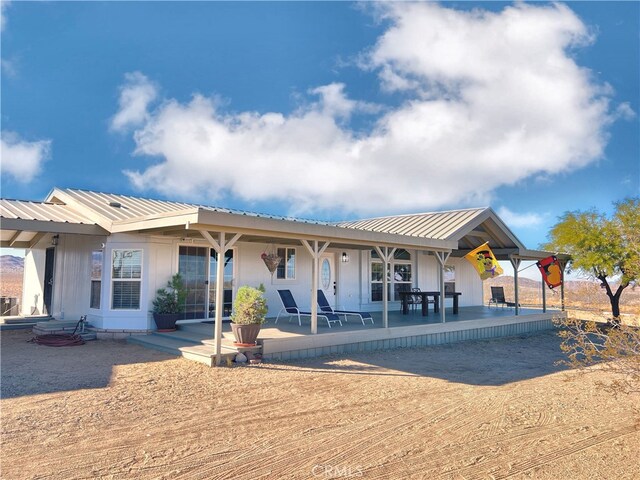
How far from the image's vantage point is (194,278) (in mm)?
10812

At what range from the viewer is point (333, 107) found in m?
16.9

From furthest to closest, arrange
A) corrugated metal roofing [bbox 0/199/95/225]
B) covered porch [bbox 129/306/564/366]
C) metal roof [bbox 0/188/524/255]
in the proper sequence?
corrugated metal roofing [bbox 0/199/95/225] < covered porch [bbox 129/306/564/366] < metal roof [bbox 0/188/524/255]

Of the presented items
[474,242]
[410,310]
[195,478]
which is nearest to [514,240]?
[474,242]

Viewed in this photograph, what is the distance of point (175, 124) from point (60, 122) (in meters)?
7.08

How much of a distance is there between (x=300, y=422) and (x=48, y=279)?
1069cm

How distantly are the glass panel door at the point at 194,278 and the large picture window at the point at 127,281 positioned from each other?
0.95 metres

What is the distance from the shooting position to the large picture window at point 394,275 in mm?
15227

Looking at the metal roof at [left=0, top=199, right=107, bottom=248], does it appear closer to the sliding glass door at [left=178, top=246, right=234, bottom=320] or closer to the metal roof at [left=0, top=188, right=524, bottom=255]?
the metal roof at [left=0, top=188, right=524, bottom=255]

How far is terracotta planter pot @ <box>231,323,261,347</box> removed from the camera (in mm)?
7852

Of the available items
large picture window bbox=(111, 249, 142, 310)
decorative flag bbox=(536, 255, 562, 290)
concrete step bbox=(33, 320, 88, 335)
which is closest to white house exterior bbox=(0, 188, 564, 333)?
large picture window bbox=(111, 249, 142, 310)

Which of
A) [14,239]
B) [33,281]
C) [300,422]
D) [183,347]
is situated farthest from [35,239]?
[300,422]

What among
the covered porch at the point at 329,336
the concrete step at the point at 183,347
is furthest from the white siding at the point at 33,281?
the covered porch at the point at 329,336

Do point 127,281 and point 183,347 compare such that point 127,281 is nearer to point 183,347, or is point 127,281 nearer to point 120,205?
point 120,205

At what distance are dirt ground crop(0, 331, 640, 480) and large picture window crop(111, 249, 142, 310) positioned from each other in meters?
2.03
